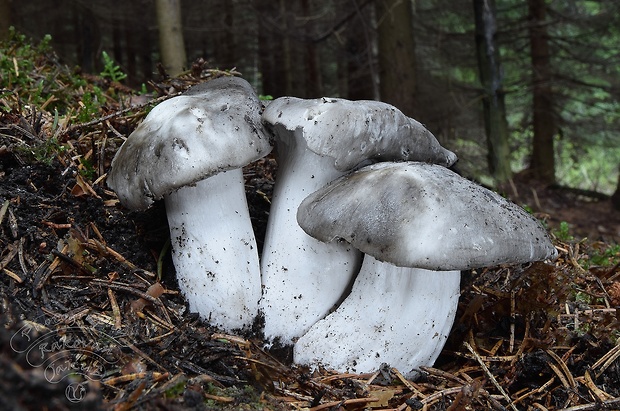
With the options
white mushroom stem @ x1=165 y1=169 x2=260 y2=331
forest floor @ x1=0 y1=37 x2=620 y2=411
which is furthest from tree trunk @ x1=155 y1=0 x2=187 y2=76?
white mushroom stem @ x1=165 y1=169 x2=260 y2=331

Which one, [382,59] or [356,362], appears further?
[382,59]

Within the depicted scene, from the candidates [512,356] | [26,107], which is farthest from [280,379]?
[26,107]

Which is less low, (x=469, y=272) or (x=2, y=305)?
(x=2, y=305)

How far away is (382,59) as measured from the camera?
8273mm

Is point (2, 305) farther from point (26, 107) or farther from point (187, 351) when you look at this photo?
point (26, 107)

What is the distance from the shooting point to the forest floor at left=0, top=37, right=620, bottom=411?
1938mm

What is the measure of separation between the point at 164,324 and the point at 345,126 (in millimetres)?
1221

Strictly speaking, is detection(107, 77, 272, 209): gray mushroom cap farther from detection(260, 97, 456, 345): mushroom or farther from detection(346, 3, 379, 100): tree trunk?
detection(346, 3, 379, 100): tree trunk

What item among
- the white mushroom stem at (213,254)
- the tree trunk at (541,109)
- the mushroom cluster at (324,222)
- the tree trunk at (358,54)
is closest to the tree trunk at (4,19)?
the mushroom cluster at (324,222)

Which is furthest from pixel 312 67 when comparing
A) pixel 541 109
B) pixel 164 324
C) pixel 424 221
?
pixel 424 221

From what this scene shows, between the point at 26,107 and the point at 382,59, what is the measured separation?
19.7ft

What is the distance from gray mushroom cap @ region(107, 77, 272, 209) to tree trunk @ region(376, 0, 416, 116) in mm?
5957

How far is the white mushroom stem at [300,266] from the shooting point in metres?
2.63

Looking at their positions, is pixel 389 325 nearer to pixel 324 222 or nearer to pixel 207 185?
pixel 324 222
